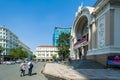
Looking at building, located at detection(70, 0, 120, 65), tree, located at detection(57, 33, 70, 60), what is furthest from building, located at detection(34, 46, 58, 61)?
building, located at detection(70, 0, 120, 65)

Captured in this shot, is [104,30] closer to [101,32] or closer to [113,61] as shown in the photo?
[101,32]

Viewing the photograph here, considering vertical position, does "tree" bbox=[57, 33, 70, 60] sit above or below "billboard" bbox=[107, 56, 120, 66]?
above

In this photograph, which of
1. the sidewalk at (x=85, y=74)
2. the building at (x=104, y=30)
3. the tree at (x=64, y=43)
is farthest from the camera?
the tree at (x=64, y=43)

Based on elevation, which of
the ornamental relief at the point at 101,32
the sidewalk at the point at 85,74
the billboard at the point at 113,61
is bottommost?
the sidewalk at the point at 85,74

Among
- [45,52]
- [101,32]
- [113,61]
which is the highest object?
[101,32]

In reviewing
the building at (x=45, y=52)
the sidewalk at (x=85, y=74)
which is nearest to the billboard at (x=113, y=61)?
the sidewalk at (x=85, y=74)

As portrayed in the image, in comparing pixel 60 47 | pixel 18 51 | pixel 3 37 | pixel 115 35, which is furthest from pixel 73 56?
pixel 3 37

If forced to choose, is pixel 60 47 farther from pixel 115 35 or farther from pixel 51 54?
pixel 51 54

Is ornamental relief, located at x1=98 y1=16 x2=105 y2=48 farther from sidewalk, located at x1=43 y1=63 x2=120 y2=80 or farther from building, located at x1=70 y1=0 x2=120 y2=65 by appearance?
sidewalk, located at x1=43 y1=63 x2=120 y2=80

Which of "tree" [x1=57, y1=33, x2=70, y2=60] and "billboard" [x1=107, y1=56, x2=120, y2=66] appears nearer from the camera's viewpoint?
"billboard" [x1=107, y1=56, x2=120, y2=66]

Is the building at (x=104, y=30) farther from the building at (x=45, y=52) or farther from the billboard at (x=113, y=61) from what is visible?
the building at (x=45, y=52)

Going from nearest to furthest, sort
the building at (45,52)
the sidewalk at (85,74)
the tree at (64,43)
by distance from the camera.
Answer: the sidewalk at (85,74)
the tree at (64,43)
the building at (45,52)

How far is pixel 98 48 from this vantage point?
35188mm

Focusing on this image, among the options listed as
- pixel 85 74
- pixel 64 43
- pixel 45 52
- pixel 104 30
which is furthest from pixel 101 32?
pixel 45 52
